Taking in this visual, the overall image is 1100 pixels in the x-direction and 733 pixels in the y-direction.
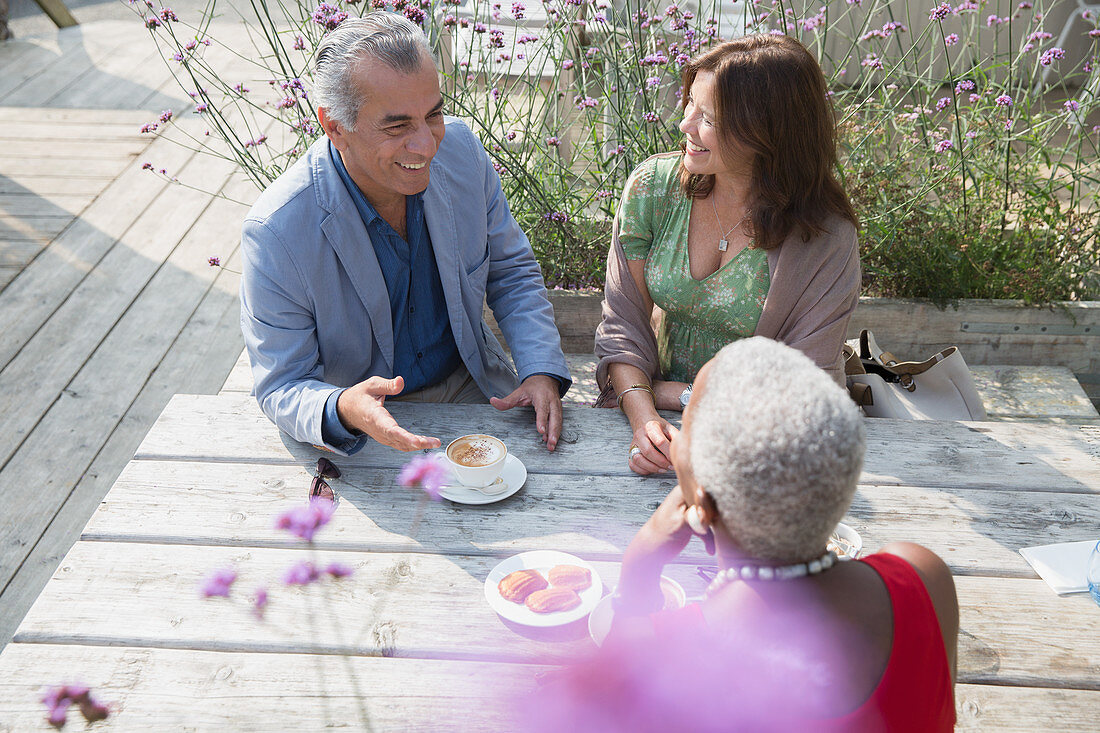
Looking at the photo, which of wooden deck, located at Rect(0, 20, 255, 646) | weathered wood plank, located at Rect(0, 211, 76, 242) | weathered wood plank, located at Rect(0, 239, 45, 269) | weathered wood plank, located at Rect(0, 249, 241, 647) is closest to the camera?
weathered wood plank, located at Rect(0, 249, 241, 647)

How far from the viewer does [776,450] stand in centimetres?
71

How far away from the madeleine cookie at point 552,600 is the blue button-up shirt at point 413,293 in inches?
30.9

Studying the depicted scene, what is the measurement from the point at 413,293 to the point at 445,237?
0.50ft

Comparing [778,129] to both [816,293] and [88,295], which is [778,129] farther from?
[88,295]

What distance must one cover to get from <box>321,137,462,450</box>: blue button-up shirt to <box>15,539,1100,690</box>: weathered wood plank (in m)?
0.67

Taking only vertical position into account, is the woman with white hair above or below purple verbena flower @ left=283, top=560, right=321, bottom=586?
above

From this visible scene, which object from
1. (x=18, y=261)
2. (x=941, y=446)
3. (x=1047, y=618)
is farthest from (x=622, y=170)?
(x=18, y=261)

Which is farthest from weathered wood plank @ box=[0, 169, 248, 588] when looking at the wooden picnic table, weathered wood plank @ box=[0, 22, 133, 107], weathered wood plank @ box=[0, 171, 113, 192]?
weathered wood plank @ box=[0, 22, 133, 107]

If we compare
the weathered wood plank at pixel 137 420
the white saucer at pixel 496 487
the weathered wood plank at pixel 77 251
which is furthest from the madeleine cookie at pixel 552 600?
the weathered wood plank at pixel 77 251

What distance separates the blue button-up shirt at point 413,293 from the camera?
68.6 inches

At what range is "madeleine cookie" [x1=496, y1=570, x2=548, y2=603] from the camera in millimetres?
1146

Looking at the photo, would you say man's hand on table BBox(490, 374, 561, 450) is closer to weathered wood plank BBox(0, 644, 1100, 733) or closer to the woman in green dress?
the woman in green dress

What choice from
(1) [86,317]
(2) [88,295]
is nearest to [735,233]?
(1) [86,317]

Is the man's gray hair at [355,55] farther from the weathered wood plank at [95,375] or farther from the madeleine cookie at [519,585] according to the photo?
the weathered wood plank at [95,375]
